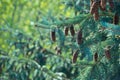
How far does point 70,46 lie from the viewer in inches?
189

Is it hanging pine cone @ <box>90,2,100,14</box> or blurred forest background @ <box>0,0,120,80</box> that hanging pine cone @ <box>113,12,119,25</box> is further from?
hanging pine cone @ <box>90,2,100,14</box>

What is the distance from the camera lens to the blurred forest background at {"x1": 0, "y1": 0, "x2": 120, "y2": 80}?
3264mm

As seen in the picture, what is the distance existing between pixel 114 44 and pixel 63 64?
98.6 inches

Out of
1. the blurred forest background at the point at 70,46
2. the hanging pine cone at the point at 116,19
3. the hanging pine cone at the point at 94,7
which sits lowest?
the blurred forest background at the point at 70,46

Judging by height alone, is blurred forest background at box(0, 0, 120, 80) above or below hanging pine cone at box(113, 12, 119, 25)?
below

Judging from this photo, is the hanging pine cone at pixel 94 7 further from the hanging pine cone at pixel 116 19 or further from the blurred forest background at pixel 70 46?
the hanging pine cone at pixel 116 19

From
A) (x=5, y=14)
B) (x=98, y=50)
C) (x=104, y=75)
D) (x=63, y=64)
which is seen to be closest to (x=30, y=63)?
(x=63, y=64)

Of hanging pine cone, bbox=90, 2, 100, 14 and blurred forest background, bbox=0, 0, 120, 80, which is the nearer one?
hanging pine cone, bbox=90, 2, 100, 14

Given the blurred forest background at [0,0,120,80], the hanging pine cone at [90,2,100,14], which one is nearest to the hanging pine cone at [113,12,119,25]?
the blurred forest background at [0,0,120,80]

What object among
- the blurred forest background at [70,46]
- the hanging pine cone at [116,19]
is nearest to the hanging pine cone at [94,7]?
the blurred forest background at [70,46]

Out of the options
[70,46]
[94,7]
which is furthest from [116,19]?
[70,46]

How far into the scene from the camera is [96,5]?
3053 millimetres

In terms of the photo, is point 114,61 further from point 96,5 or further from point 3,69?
point 3,69

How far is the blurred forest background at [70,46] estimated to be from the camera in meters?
3.26
